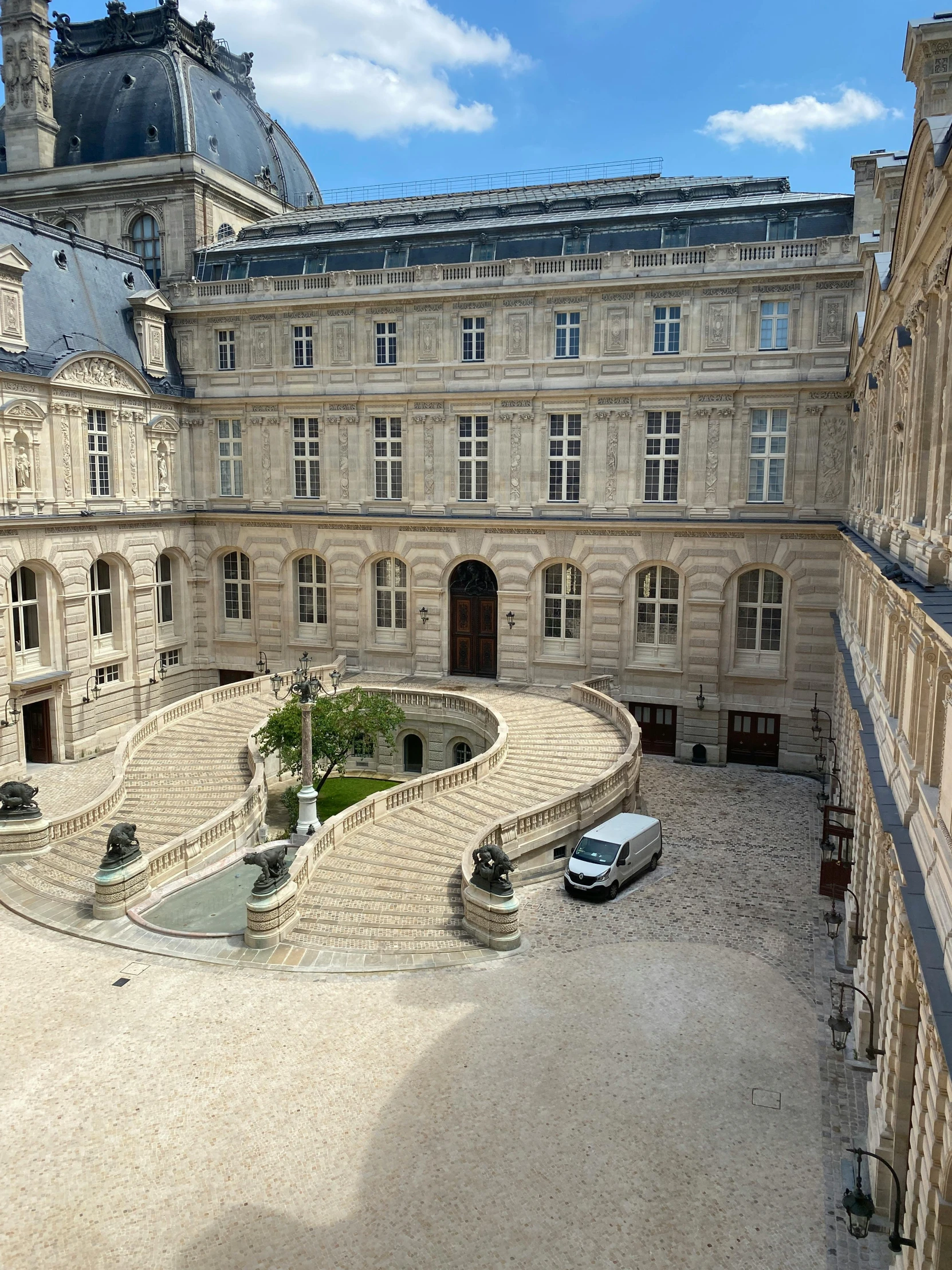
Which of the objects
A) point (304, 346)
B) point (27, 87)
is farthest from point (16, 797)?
point (27, 87)

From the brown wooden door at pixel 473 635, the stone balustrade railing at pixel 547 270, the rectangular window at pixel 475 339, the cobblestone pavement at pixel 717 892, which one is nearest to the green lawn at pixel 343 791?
the brown wooden door at pixel 473 635

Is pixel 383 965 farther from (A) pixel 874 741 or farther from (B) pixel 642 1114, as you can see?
(A) pixel 874 741

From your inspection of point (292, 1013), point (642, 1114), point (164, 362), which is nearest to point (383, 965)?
point (292, 1013)

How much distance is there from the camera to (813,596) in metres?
37.8

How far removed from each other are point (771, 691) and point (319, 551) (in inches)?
839

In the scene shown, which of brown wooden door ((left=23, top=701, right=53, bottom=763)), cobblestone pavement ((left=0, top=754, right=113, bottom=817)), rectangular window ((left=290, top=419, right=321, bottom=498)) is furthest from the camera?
rectangular window ((left=290, top=419, right=321, bottom=498))

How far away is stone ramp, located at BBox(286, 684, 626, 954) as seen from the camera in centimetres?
2336

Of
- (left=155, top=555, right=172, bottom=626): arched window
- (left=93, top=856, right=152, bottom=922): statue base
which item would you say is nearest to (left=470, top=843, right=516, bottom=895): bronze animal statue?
(left=93, top=856, right=152, bottom=922): statue base

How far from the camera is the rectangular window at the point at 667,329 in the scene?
38.8 metres

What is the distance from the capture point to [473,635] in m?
43.6

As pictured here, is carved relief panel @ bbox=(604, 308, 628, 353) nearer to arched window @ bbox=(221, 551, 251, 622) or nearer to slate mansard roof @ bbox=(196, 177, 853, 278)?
slate mansard roof @ bbox=(196, 177, 853, 278)

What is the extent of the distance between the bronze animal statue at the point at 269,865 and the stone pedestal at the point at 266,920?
0.65ft

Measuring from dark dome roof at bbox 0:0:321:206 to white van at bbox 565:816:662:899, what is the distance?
3989cm

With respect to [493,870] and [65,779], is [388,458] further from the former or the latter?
[493,870]
